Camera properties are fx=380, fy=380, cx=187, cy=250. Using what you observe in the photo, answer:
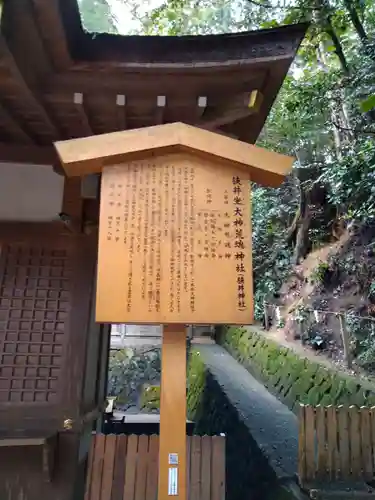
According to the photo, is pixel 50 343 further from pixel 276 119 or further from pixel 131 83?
pixel 276 119

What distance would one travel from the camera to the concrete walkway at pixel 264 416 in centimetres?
489

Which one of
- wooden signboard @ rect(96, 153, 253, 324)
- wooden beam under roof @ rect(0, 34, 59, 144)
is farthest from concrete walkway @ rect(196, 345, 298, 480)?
wooden beam under roof @ rect(0, 34, 59, 144)

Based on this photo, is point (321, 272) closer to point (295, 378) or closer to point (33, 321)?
point (295, 378)

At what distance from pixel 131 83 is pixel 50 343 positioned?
8.44 ft

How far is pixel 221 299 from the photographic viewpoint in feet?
8.38

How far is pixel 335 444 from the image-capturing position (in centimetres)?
398

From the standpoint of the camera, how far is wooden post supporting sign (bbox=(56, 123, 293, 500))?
2.50m

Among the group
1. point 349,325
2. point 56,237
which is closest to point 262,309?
point 349,325

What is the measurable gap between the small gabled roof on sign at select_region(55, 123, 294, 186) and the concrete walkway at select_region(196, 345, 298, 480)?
3.49 m

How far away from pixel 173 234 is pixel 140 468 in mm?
2251

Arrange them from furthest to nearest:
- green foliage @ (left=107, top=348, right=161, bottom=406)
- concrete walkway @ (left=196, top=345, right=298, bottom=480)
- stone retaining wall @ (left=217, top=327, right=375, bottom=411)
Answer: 1. green foliage @ (left=107, top=348, right=161, bottom=406)
2. stone retaining wall @ (left=217, top=327, right=375, bottom=411)
3. concrete walkway @ (left=196, top=345, right=298, bottom=480)

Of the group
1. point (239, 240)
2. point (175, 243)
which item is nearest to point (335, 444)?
point (239, 240)

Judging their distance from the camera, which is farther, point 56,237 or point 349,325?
point 349,325

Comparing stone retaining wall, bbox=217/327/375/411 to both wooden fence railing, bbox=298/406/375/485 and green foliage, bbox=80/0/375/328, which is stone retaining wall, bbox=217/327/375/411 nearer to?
wooden fence railing, bbox=298/406/375/485
